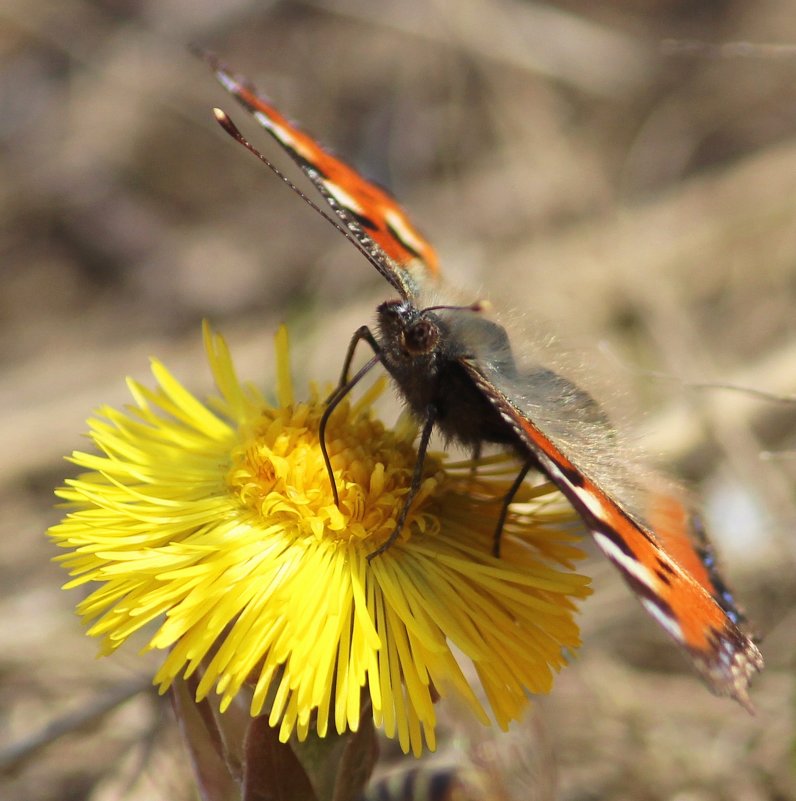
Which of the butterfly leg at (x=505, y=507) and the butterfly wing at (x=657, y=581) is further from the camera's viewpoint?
the butterfly leg at (x=505, y=507)

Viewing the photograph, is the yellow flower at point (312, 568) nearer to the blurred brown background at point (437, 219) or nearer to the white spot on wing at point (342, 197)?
the white spot on wing at point (342, 197)

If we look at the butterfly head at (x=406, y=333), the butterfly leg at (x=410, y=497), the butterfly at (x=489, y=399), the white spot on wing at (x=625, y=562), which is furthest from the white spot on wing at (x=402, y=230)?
the white spot on wing at (x=625, y=562)

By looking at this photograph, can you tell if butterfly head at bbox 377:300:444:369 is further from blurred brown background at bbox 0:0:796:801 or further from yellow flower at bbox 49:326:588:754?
blurred brown background at bbox 0:0:796:801

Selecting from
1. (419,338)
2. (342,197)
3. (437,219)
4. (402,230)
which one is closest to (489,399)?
(419,338)

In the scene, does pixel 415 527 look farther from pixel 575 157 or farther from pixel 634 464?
pixel 575 157

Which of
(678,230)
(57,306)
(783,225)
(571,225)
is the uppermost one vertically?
(57,306)

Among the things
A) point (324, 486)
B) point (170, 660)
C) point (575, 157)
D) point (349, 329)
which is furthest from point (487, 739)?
point (575, 157)
